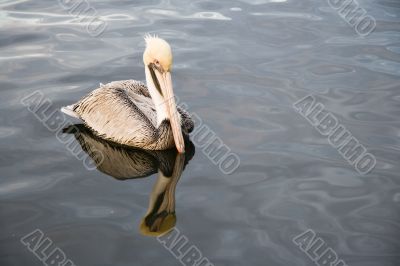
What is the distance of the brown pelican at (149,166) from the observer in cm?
541

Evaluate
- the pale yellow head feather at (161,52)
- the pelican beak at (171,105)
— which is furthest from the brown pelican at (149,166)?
the pale yellow head feather at (161,52)

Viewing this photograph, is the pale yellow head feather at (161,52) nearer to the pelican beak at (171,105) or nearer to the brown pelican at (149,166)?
the pelican beak at (171,105)

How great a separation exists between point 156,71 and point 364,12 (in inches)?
187

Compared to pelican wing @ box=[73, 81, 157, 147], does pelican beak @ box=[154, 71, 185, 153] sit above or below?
above

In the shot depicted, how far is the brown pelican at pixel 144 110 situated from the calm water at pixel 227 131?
9.8 inches

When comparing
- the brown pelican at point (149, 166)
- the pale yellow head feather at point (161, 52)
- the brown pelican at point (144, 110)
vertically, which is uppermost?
the pale yellow head feather at point (161, 52)

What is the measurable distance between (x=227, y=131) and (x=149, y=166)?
935 mm

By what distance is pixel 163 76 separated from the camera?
633cm

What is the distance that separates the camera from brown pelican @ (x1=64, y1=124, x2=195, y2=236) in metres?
5.41

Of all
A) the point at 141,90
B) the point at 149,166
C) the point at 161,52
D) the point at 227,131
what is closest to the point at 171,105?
the point at 161,52

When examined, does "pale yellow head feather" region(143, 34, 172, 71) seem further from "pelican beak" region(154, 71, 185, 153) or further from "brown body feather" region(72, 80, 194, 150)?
"brown body feather" region(72, 80, 194, 150)

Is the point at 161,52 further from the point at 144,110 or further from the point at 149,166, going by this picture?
the point at 149,166

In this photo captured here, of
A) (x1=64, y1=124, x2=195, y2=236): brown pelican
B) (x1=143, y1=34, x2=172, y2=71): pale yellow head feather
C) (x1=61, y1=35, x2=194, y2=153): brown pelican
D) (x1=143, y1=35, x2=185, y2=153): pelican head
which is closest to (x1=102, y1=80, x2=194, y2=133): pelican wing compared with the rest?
(x1=61, y1=35, x2=194, y2=153): brown pelican

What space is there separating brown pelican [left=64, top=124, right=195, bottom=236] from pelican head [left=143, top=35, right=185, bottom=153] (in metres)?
0.20
